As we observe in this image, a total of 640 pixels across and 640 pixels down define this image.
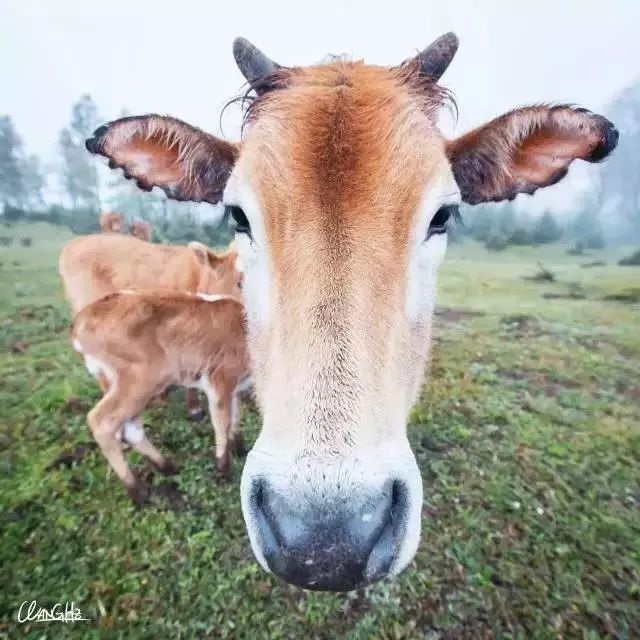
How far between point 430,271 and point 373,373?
43 cm

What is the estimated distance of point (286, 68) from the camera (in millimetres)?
1357

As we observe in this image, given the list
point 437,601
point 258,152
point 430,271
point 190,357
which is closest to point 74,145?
point 190,357

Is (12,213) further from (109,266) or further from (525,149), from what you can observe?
(525,149)

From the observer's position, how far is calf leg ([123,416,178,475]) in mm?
2139

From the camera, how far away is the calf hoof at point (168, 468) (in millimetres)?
2188

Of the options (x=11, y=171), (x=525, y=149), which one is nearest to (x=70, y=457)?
(x=11, y=171)

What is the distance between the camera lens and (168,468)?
2203 millimetres

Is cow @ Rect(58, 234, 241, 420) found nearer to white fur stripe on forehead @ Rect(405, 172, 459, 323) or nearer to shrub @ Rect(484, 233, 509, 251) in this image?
shrub @ Rect(484, 233, 509, 251)

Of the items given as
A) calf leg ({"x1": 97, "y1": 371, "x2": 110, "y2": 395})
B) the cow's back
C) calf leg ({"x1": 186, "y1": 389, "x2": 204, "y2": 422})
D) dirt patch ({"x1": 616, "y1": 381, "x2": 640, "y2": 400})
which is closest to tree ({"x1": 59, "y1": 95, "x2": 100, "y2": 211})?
the cow's back

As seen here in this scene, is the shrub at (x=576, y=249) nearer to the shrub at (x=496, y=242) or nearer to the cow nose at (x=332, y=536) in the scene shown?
the shrub at (x=496, y=242)

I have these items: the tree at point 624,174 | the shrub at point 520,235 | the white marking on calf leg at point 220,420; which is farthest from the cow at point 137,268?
the tree at point 624,174

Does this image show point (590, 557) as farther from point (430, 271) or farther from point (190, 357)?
point (190, 357)

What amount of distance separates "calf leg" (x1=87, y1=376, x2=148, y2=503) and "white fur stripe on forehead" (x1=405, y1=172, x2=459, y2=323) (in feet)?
4.85

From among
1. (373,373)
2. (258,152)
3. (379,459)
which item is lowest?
(379,459)
